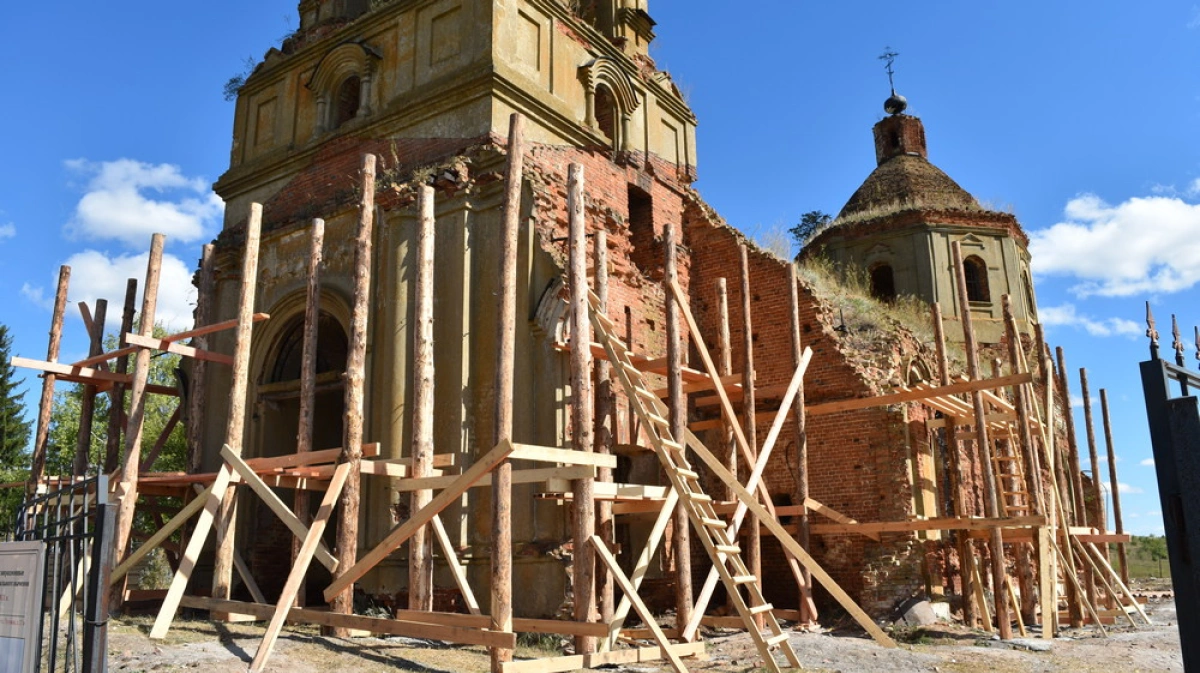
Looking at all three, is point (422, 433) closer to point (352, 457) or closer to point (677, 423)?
point (352, 457)

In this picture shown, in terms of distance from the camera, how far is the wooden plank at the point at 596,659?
291 inches

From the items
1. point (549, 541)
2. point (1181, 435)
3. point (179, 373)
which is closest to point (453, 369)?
point (549, 541)

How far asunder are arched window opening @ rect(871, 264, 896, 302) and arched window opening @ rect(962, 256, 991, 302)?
196 centimetres

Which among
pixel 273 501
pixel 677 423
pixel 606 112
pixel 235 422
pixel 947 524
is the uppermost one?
pixel 606 112

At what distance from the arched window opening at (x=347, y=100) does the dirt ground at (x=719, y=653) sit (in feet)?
28.6

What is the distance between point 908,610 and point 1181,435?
9977 mm

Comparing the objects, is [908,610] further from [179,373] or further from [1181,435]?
[179,373]

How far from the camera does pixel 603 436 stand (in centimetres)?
1006

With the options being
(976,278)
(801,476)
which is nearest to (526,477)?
(801,476)

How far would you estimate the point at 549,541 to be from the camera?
11047 millimetres

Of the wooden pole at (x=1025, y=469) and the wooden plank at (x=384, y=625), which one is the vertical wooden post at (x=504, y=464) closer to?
the wooden plank at (x=384, y=625)

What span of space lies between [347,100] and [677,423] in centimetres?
960

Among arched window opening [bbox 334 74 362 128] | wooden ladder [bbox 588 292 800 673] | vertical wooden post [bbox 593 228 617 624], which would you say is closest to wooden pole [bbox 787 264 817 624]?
wooden ladder [bbox 588 292 800 673]

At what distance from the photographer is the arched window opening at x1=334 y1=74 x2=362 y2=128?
15.8m
